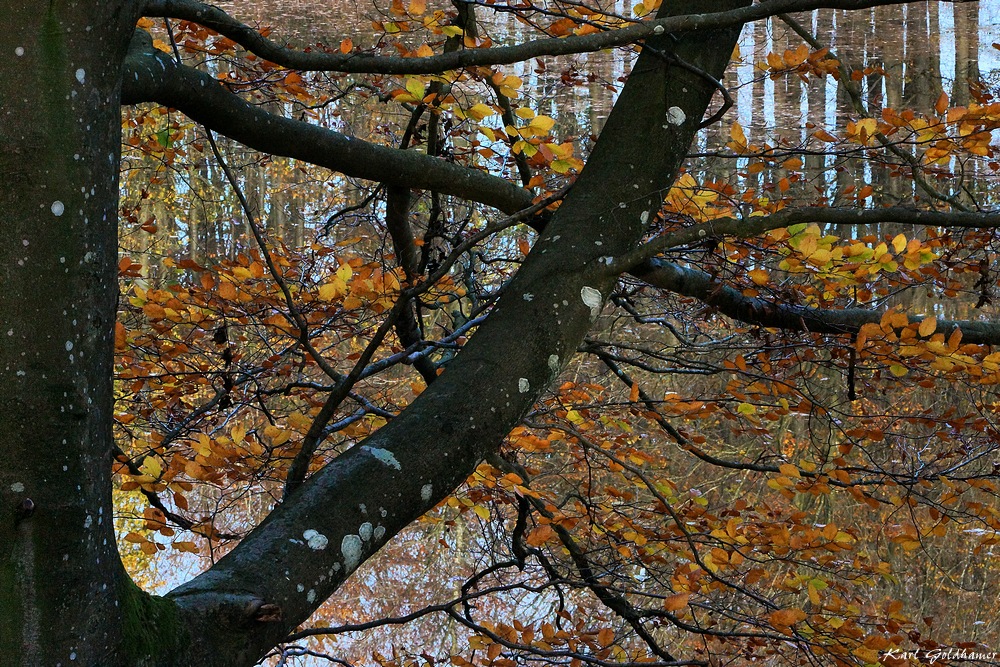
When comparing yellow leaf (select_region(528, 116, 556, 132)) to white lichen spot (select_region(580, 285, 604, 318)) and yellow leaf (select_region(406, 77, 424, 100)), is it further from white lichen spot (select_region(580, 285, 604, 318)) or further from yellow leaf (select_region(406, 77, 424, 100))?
white lichen spot (select_region(580, 285, 604, 318))

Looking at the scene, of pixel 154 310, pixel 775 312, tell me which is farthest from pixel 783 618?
pixel 154 310

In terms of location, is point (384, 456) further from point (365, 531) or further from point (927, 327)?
point (927, 327)

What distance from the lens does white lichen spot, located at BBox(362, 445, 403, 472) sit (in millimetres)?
1449

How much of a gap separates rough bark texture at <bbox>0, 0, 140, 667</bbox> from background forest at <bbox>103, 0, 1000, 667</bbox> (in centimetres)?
51

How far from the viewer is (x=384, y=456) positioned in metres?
1.46

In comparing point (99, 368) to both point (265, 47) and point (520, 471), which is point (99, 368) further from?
point (520, 471)

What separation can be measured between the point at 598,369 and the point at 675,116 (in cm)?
617

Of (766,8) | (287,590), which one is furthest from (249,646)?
(766,8)

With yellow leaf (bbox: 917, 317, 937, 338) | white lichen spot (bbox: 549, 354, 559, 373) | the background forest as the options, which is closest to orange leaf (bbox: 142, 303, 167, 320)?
the background forest

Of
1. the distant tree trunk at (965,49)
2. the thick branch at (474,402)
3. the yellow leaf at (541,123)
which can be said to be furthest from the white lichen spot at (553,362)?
the distant tree trunk at (965,49)

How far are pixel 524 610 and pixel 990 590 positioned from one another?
344cm

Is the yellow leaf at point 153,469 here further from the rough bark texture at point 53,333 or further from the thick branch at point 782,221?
the thick branch at point 782,221

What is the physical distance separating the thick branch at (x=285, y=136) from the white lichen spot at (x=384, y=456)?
Result: 3.25 feet

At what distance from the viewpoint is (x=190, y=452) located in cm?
367
